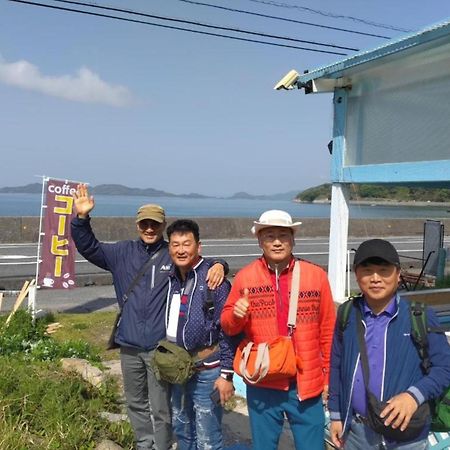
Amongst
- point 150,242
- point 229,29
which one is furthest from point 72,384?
point 229,29

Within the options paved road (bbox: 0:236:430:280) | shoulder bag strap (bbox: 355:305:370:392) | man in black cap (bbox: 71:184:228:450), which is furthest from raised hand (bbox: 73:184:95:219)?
A: paved road (bbox: 0:236:430:280)

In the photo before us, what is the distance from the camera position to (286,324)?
265 cm

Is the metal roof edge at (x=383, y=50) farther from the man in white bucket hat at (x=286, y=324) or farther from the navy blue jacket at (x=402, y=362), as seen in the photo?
the navy blue jacket at (x=402, y=362)

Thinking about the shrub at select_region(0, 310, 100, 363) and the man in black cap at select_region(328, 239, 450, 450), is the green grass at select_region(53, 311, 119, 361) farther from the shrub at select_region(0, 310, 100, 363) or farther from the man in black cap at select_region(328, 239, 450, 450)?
the man in black cap at select_region(328, 239, 450, 450)

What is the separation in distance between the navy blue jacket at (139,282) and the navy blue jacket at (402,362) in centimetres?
112

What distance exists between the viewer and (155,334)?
10.8 ft

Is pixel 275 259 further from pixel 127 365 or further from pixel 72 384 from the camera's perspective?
pixel 72 384

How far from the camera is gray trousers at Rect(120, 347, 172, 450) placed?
10.9 feet

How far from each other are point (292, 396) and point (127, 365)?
4.17 feet

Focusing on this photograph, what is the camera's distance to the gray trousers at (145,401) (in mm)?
3322

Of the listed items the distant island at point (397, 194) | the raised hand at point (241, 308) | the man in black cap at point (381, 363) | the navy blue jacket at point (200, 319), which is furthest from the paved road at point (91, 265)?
the man in black cap at point (381, 363)

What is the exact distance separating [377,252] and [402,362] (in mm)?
499

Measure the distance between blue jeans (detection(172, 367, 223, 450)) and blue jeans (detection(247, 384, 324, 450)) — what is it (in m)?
0.38

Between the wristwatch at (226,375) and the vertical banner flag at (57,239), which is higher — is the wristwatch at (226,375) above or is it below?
below
